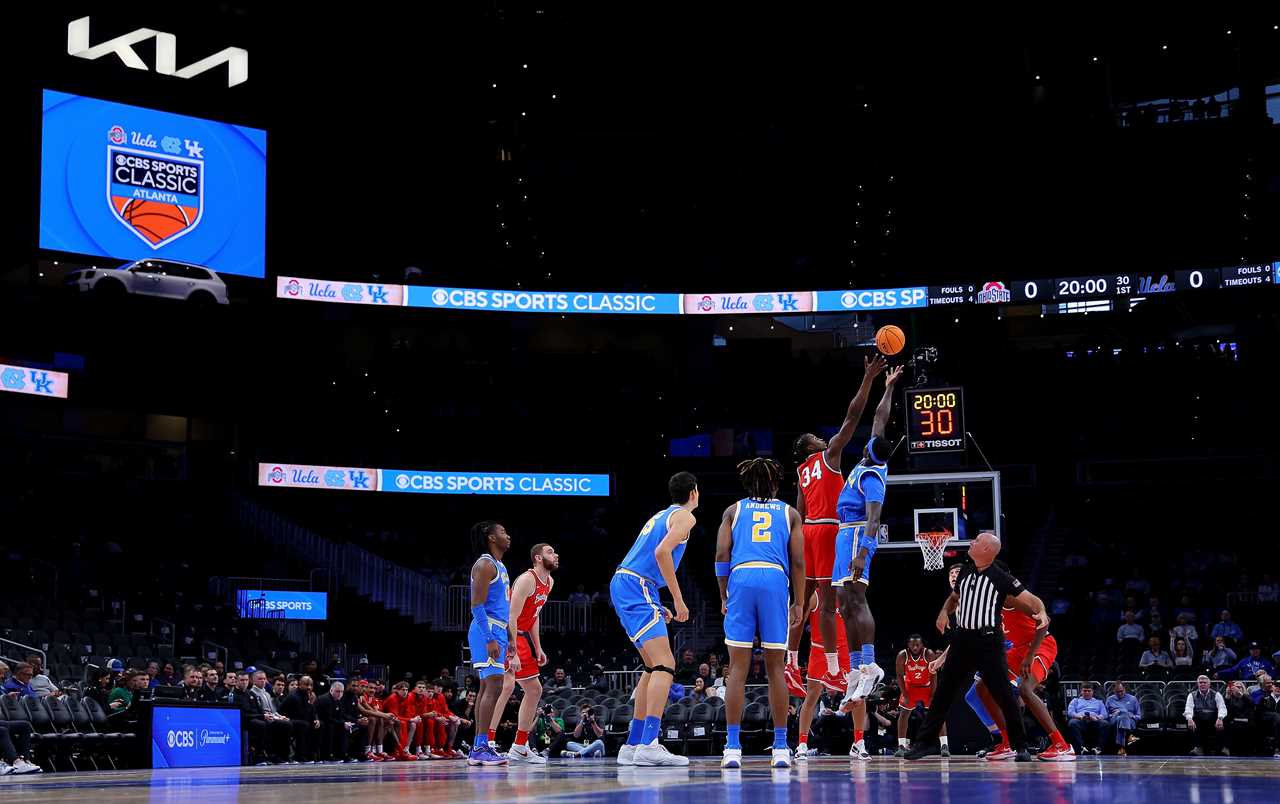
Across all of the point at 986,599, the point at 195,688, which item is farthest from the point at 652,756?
the point at 195,688

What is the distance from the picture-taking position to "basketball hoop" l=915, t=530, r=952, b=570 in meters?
23.3

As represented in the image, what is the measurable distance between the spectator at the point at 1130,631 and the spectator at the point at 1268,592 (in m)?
2.91

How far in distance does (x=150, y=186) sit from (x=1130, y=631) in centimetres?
2316

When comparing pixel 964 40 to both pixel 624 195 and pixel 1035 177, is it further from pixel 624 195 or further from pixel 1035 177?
pixel 624 195

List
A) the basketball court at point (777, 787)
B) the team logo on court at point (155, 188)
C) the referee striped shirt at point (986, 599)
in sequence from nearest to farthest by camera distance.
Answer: the basketball court at point (777, 787), the referee striped shirt at point (986, 599), the team logo on court at point (155, 188)

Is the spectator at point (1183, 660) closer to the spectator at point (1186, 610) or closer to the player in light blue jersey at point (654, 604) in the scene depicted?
the spectator at point (1186, 610)

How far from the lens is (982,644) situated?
11797mm

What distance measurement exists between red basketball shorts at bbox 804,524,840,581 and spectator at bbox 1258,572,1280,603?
19160mm

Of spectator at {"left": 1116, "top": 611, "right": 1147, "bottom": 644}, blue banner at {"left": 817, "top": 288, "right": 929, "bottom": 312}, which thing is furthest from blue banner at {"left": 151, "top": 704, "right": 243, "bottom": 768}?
blue banner at {"left": 817, "top": 288, "right": 929, "bottom": 312}

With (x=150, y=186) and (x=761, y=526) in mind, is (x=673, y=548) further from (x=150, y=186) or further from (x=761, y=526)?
(x=150, y=186)

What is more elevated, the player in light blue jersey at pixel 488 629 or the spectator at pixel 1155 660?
the player in light blue jersey at pixel 488 629

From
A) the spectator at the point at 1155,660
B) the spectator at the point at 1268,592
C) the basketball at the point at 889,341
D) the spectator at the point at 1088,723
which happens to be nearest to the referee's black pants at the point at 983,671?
the basketball at the point at 889,341

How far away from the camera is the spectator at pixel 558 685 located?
84.1 feet

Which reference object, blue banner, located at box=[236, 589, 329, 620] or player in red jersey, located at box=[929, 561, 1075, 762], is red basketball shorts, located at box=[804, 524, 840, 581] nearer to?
player in red jersey, located at box=[929, 561, 1075, 762]
